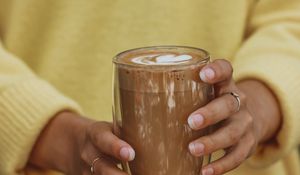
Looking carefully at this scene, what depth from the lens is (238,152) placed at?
0.69m

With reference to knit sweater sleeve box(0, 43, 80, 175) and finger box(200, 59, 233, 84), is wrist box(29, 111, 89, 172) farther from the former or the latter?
finger box(200, 59, 233, 84)

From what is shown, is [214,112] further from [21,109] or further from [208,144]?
[21,109]

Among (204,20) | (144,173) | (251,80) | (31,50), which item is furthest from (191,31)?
(144,173)

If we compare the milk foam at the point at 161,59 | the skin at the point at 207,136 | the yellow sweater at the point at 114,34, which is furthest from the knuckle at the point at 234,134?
the yellow sweater at the point at 114,34

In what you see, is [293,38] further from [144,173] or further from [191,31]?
[144,173]

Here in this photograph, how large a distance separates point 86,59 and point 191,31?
167mm

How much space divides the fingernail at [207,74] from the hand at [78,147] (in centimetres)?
10

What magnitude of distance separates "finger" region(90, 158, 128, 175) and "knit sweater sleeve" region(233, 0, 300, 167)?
29 centimetres

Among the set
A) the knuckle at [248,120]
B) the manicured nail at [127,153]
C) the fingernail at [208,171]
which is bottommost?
the fingernail at [208,171]

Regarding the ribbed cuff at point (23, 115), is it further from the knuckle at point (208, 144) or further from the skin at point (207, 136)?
the knuckle at point (208, 144)

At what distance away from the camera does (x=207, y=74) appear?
600mm

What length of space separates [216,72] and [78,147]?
0.22 meters

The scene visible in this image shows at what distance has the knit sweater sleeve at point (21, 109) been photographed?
32.6 inches

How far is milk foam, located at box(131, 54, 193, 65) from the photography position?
60 cm
